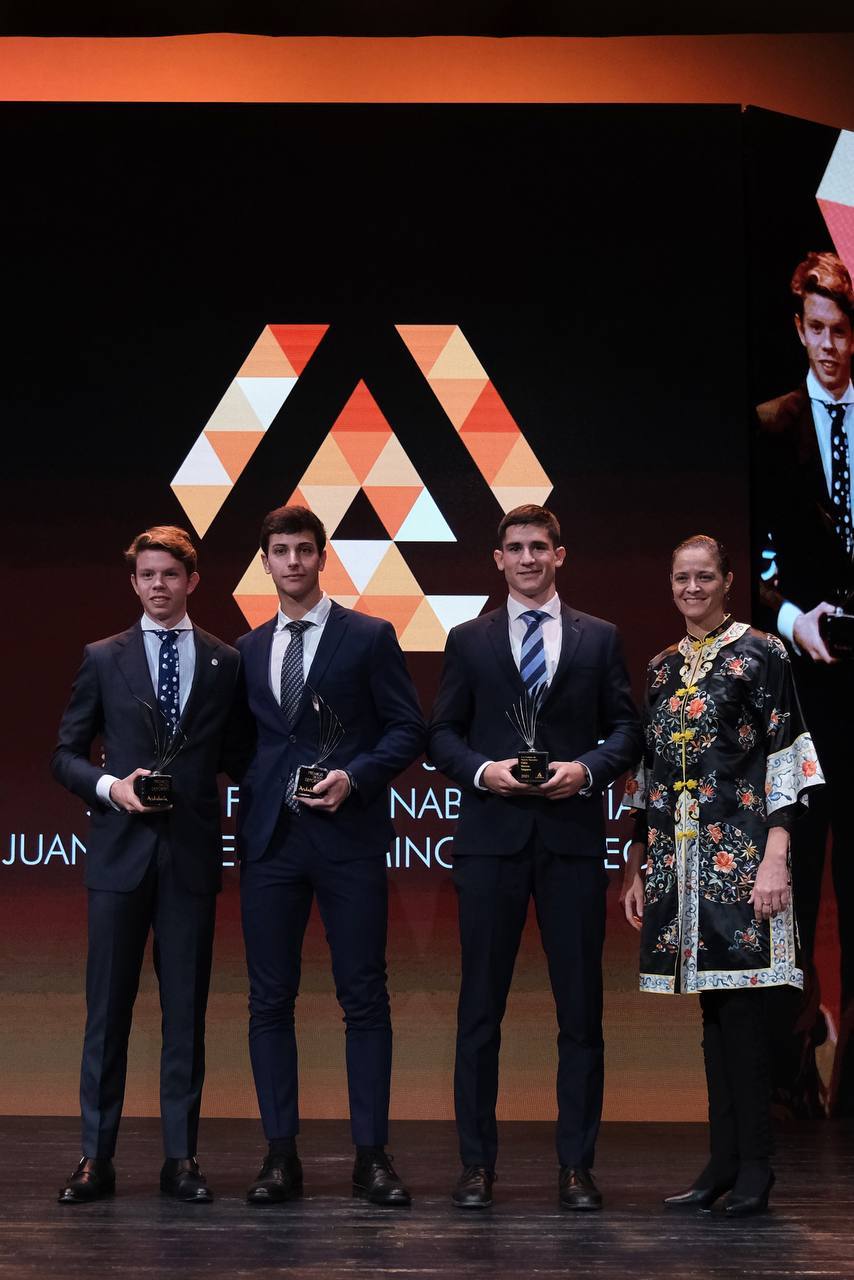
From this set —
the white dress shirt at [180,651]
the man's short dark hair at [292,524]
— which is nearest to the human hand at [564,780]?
the man's short dark hair at [292,524]

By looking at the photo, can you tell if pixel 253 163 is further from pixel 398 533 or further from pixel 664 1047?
pixel 664 1047

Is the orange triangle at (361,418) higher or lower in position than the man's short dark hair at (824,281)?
lower

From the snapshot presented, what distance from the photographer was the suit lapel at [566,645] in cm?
356

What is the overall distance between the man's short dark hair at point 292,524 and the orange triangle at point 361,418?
1.47 meters

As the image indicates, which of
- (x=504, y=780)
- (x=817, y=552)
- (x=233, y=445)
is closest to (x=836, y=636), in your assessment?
(x=817, y=552)

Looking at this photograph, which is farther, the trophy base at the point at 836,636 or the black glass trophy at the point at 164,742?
the trophy base at the point at 836,636

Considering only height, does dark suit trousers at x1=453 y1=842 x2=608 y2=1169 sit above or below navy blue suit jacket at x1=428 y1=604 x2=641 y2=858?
below

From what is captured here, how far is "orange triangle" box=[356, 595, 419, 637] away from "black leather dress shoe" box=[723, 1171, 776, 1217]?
2.29 meters

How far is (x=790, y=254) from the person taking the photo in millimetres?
5008

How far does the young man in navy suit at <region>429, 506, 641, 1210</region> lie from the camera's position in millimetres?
3432

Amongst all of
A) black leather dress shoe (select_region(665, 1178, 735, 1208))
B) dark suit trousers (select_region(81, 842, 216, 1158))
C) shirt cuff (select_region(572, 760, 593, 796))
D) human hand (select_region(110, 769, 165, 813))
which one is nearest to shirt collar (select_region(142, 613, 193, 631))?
human hand (select_region(110, 769, 165, 813))

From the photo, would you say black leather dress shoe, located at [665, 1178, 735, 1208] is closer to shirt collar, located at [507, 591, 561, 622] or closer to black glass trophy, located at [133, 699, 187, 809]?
shirt collar, located at [507, 591, 561, 622]

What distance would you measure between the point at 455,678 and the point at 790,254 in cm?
235

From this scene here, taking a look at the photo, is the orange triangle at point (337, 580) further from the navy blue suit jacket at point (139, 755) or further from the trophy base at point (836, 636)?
the trophy base at point (836, 636)
